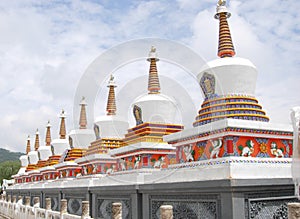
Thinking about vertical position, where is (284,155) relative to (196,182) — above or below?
above

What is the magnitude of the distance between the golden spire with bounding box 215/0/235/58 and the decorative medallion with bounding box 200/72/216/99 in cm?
113

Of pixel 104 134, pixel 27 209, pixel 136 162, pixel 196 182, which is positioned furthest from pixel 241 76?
pixel 27 209

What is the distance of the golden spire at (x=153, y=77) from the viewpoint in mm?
17859

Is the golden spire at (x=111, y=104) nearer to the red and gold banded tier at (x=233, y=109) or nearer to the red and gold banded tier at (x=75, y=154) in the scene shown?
the red and gold banded tier at (x=75, y=154)

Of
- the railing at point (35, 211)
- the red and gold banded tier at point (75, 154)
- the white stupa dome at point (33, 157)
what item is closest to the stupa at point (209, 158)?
the railing at point (35, 211)

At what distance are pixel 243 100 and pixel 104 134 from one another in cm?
1096

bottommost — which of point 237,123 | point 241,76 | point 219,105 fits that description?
point 237,123

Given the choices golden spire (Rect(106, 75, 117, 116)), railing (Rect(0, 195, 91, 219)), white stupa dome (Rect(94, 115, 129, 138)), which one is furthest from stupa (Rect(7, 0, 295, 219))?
golden spire (Rect(106, 75, 117, 116))

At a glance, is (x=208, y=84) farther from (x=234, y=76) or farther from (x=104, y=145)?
(x=104, y=145)

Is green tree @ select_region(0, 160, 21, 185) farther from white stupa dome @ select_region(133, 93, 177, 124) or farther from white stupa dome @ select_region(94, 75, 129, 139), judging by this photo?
white stupa dome @ select_region(133, 93, 177, 124)

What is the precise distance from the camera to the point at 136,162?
15.2 metres

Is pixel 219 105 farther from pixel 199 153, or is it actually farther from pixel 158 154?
pixel 158 154

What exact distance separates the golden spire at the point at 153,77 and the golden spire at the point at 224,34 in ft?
16.2

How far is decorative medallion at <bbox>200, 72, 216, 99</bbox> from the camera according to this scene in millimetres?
12344
